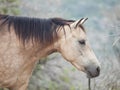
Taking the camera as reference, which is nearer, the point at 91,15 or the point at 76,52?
the point at 76,52

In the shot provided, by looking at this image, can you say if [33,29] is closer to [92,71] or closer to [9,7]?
[92,71]

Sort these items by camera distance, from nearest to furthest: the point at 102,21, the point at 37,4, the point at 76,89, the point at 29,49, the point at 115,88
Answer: the point at 29,49 < the point at 115,88 < the point at 76,89 < the point at 37,4 < the point at 102,21

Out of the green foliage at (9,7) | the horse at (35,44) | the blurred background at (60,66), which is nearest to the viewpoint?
the horse at (35,44)

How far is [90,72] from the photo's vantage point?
712 cm

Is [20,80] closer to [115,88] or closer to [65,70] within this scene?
[115,88]

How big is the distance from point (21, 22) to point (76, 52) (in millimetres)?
843

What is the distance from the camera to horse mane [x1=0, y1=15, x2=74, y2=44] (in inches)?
277

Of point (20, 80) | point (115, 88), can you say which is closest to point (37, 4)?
point (115, 88)

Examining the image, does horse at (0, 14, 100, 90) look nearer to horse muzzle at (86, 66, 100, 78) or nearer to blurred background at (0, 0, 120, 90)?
horse muzzle at (86, 66, 100, 78)

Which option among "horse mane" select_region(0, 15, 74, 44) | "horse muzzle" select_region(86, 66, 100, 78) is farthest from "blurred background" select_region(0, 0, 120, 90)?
"horse mane" select_region(0, 15, 74, 44)

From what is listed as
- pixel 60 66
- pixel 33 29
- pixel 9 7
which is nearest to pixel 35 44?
pixel 33 29

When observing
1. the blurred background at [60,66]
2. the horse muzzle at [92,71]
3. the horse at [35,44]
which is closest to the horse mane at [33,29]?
the horse at [35,44]

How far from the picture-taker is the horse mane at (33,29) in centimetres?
705

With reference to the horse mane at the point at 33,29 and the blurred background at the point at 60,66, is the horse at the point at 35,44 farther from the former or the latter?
the blurred background at the point at 60,66
